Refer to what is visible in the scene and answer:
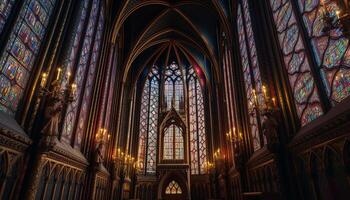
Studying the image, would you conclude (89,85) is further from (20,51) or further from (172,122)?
(172,122)

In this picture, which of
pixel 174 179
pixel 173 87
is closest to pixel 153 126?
pixel 173 87

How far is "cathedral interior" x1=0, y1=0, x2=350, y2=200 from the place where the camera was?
5152 mm

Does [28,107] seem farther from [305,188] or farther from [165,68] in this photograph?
[165,68]

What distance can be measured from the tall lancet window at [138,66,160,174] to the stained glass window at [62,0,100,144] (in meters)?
12.4

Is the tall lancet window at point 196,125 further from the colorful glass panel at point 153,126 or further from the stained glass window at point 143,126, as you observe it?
the stained glass window at point 143,126

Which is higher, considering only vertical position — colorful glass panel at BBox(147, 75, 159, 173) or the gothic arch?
colorful glass panel at BBox(147, 75, 159, 173)

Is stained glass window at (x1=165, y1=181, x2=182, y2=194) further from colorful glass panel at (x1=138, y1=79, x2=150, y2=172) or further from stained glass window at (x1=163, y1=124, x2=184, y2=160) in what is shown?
colorful glass panel at (x1=138, y1=79, x2=150, y2=172)

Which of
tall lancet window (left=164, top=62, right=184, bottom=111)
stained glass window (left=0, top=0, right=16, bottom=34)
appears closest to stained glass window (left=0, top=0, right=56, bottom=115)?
stained glass window (left=0, top=0, right=16, bottom=34)

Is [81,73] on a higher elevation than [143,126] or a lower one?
lower

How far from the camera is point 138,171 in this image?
2041cm

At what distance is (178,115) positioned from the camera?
76.1 ft

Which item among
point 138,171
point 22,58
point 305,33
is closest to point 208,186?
A: point 138,171

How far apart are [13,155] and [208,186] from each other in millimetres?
16499

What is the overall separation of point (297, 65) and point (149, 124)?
18.6 m
